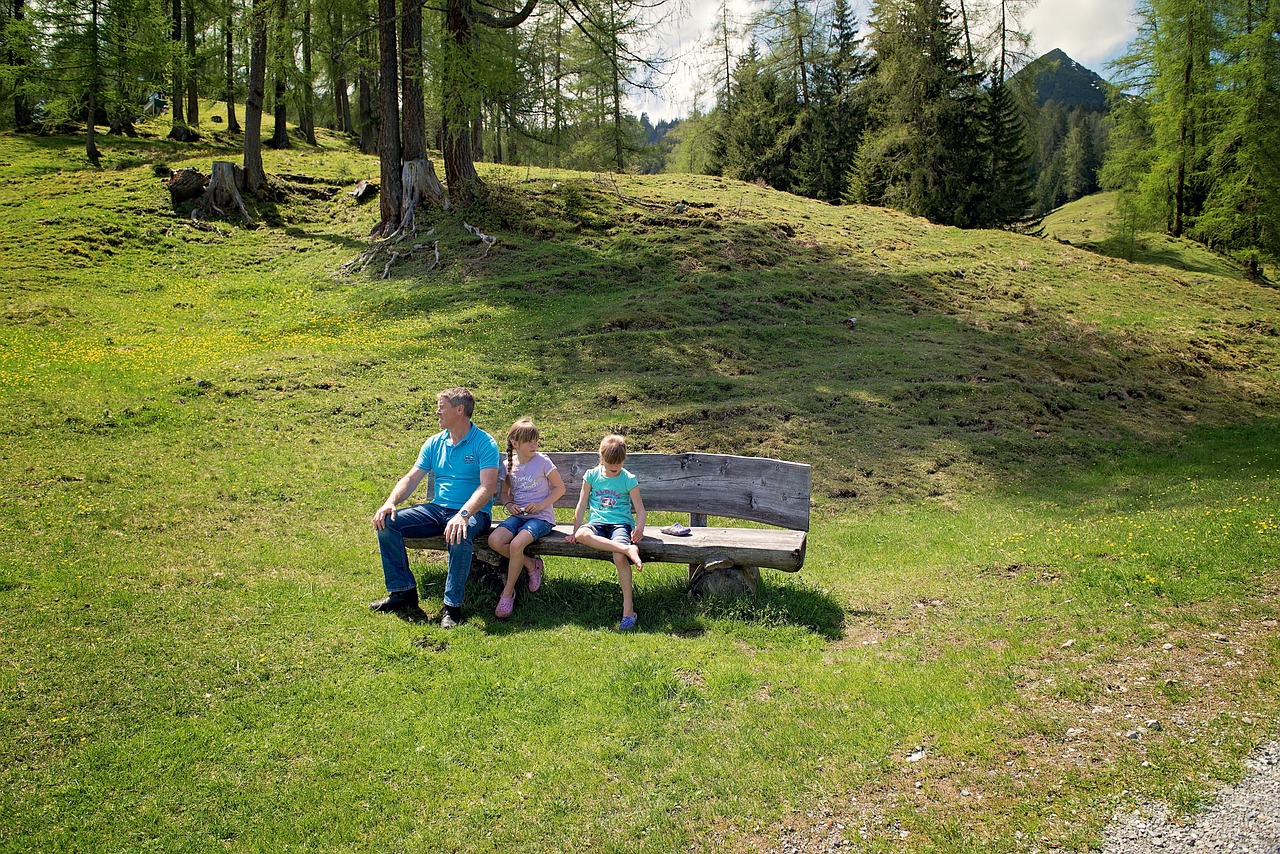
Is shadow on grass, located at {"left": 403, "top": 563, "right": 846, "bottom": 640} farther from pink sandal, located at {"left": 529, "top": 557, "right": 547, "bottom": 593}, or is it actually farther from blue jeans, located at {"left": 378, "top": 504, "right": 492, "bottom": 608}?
blue jeans, located at {"left": 378, "top": 504, "right": 492, "bottom": 608}

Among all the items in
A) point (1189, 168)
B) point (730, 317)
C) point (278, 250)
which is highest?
point (1189, 168)

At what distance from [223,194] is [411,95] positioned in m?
6.32

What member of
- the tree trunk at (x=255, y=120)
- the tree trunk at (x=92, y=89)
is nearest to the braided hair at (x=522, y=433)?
the tree trunk at (x=255, y=120)

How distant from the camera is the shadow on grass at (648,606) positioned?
18.2 ft

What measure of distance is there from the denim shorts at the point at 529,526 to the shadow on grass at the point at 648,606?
46 cm

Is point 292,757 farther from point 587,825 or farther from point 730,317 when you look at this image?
point 730,317

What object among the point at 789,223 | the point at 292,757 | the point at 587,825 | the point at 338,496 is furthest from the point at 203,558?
the point at 789,223

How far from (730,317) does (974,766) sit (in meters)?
12.4

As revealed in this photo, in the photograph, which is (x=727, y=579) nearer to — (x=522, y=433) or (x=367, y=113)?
(x=522, y=433)

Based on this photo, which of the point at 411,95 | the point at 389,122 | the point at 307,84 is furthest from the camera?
the point at 307,84

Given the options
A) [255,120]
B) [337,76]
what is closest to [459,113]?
[255,120]

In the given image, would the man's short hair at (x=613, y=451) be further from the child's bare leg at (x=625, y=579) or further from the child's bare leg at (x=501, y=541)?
the child's bare leg at (x=501, y=541)

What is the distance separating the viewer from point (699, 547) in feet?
19.0

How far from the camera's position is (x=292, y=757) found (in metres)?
3.95
